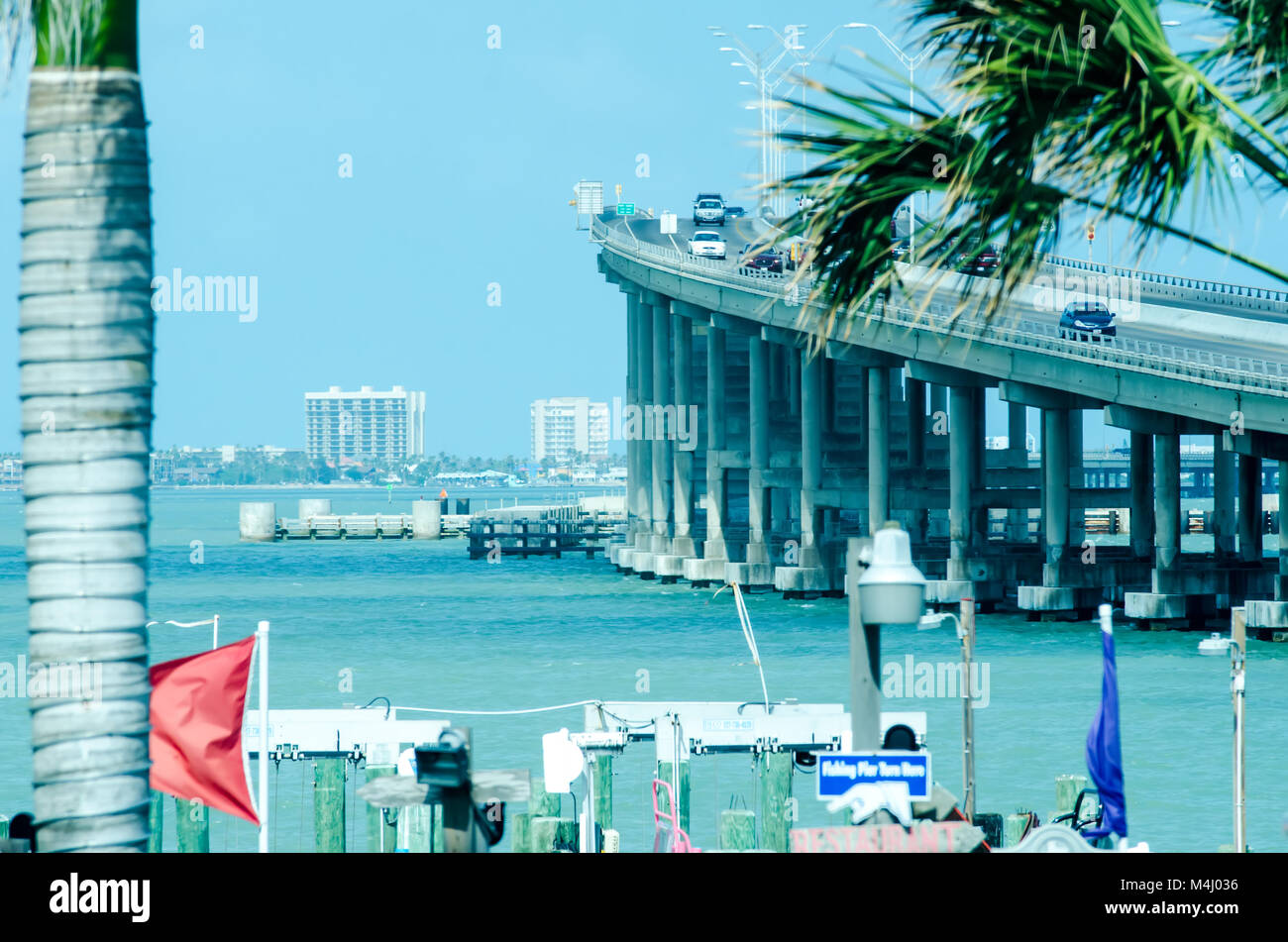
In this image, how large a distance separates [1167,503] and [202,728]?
56866mm

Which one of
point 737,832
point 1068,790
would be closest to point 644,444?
point 1068,790

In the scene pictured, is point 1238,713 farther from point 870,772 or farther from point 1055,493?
point 1055,493

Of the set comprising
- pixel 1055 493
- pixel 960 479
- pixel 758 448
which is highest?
pixel 758 448

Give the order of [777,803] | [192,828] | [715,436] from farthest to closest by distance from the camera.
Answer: [715,436] < [777,803] < [192,828]

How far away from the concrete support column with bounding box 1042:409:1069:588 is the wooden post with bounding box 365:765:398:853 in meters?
53.6

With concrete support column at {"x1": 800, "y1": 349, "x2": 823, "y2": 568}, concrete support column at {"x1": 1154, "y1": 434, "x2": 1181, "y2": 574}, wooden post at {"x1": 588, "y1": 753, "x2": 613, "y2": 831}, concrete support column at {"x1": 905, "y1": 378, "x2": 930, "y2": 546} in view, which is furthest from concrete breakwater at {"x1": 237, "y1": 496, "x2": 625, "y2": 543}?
wooden post at {"x1": 588, "y1": 753, "x2": 613, "y2": 831}

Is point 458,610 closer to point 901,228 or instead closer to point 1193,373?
point 901,228

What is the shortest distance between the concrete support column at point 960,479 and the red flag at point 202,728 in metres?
66.2

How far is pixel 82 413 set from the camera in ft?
25.4

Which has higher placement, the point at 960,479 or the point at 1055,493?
the point at 960,479

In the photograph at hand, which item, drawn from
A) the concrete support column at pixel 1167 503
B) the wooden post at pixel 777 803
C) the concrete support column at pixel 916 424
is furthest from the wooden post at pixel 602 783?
the concrete support column at pixel 916 424

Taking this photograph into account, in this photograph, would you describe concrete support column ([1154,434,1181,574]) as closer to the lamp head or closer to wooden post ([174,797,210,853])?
wooden post ([174,797,210,853])

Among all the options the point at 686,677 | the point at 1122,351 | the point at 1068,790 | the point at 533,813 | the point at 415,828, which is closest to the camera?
the point at 415,828
